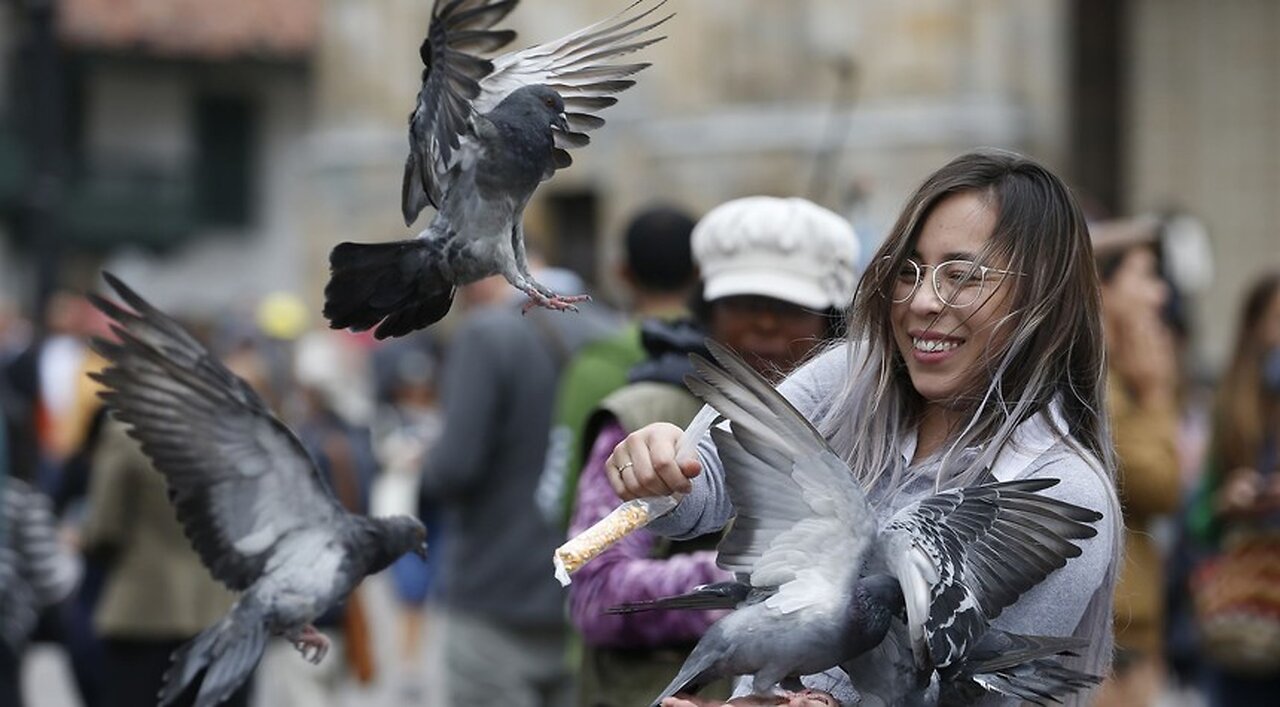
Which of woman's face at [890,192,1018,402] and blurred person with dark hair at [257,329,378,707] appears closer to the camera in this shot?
woman's face at [890,192,1018,402]

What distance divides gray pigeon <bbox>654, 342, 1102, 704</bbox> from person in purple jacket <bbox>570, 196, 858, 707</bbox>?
1637mm

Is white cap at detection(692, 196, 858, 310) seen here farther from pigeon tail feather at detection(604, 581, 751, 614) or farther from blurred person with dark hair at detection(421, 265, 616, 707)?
blurred person with dark hair at detection(421, 265, 616, 707)

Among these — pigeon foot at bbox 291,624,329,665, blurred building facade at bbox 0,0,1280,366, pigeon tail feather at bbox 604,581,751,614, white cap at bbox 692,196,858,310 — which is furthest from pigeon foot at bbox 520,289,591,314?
blurred building facade at bbox 0,0,1280,366

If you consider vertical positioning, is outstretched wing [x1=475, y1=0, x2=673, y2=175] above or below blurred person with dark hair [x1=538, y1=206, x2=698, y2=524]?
above

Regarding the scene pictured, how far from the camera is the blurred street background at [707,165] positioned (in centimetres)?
977

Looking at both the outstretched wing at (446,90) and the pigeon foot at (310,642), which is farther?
the pigeon foot at (310,642)

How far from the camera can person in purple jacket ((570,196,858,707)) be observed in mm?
4598

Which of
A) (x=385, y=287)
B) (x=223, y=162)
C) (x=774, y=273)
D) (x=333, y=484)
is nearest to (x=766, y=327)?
(x=774, y=273)

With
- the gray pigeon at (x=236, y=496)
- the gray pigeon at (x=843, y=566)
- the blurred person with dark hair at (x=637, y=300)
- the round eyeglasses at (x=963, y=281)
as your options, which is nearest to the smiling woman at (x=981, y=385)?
the round eyeglasses at (x=963, y=281)

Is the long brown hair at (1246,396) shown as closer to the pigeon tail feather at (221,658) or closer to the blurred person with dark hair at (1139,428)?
the blurred person with dark hair at (1139,428)

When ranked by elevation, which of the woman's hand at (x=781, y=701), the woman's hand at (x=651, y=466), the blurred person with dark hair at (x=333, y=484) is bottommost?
the blurred person with dark hair at (x=333, y=484)

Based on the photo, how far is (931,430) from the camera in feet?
10.5

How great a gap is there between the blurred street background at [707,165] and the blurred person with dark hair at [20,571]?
1.36 ft

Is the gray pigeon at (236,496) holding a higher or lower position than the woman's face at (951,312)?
lower
